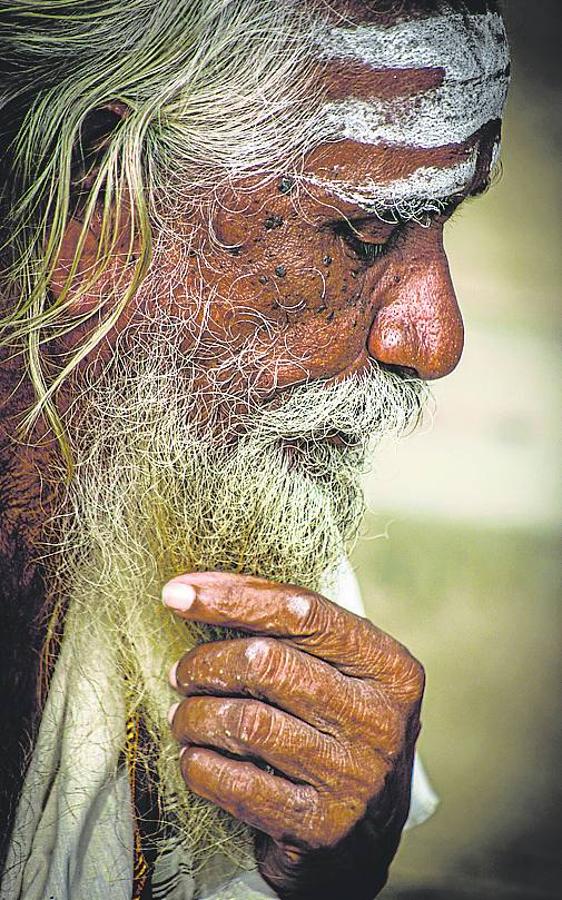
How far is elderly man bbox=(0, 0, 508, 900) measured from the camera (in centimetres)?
86

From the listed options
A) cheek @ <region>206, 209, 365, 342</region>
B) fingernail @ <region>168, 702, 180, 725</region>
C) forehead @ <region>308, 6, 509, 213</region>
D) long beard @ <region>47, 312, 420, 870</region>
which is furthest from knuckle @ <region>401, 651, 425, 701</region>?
forehead @ <region>308, 6, 509, 213</region>

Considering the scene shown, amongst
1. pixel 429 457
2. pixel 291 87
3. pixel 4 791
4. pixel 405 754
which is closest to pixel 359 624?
pixel 405 754

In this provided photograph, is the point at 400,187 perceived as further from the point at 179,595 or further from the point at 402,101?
the point at 179,595

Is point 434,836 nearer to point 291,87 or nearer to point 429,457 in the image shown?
point 429,457

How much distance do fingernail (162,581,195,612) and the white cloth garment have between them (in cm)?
11

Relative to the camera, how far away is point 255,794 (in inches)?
35.8

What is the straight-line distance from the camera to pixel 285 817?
3.02ft

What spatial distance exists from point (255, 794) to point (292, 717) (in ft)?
0.27

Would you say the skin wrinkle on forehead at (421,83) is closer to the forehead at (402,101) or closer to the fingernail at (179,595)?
the forehead at (402,101)

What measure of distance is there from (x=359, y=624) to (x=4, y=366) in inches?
17.1

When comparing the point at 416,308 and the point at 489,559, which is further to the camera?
the point at 489,559

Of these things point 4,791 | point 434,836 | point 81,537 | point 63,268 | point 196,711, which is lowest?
point 434,836

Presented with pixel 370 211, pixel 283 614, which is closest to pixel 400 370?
pixel 370 211

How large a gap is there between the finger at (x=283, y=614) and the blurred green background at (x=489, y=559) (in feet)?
0.72
